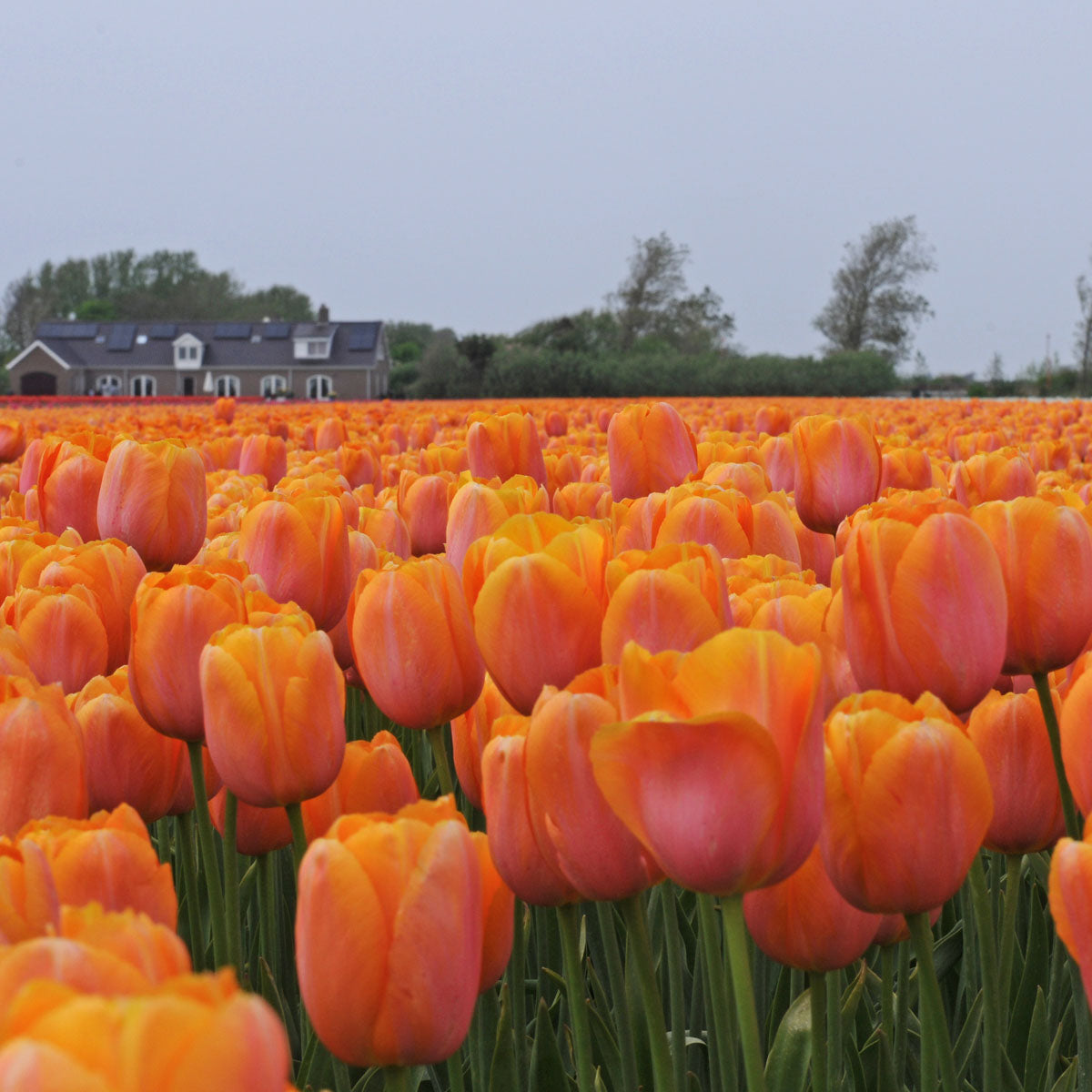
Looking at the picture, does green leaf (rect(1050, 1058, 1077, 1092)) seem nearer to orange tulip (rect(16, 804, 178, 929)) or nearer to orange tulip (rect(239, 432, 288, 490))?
orange tulip (rect(16, 804, 178, 929))

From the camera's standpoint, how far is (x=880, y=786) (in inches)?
30.5

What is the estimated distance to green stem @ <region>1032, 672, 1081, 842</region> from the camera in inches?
43.6

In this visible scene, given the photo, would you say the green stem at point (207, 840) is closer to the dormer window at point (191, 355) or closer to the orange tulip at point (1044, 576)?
the orange tulip at point (1044, 576)

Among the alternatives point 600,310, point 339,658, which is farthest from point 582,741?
point 600,310

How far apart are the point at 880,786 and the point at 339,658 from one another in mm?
975

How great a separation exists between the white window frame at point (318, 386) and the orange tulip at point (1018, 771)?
210 feet

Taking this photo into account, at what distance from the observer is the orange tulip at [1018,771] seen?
3.60 ft

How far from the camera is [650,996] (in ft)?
2.74

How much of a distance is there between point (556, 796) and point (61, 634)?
686 millimetres

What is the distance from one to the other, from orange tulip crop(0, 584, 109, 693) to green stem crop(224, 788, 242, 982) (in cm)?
22

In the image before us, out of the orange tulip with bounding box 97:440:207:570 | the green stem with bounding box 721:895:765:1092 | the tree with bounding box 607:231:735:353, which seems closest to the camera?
the green stem with bounding box 721:895:765:1092

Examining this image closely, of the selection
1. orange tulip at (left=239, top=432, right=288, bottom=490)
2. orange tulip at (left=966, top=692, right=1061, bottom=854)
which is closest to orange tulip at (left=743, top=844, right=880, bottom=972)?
orange tulip at (left=966, top=692, right=1061, bottom=854)

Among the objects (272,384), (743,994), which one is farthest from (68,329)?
(743,994)

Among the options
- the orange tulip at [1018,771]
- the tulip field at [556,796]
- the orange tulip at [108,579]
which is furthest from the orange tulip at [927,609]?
the orange tulip at [108,579]
